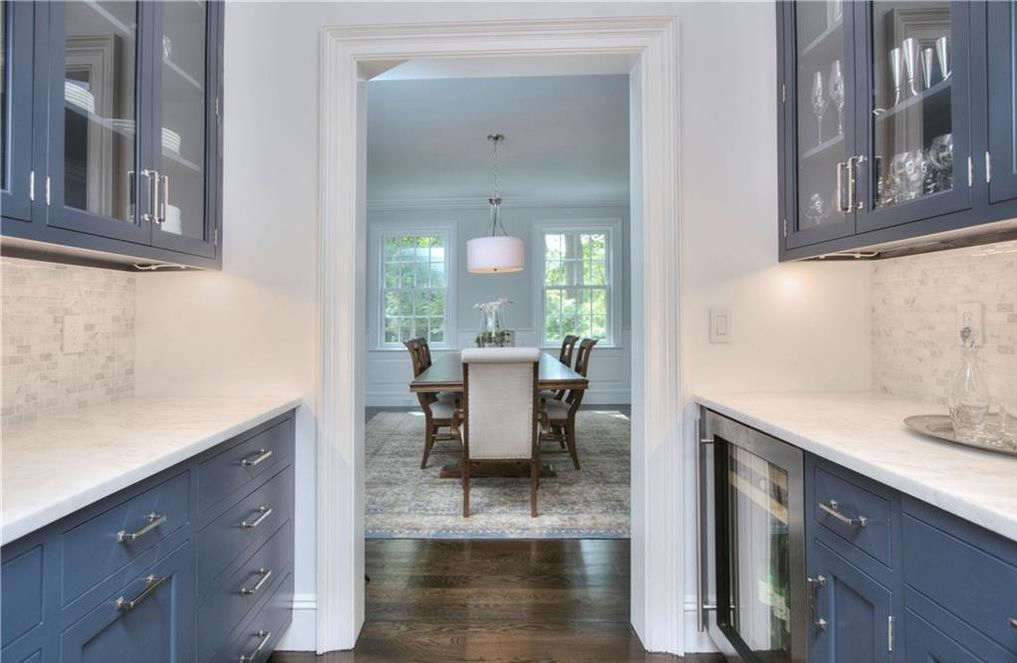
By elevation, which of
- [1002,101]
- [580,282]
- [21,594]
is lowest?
[21,594]

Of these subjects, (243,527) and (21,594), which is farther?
(243,527)

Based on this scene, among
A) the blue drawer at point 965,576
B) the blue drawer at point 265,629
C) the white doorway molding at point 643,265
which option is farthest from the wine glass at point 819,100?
the blue drawer at point 265,629

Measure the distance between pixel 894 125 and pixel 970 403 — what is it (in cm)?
70

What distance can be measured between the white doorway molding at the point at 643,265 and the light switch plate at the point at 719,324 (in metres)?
0.13

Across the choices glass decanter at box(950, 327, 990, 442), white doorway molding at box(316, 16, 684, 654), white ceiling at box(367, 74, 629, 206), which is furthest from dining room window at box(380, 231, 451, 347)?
glass decanter at box(950, 327, 990, 442)

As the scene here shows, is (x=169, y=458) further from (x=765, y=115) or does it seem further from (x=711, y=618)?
(x=765, y=115)

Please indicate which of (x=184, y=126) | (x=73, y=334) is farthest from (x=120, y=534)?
(x=184, y=126)

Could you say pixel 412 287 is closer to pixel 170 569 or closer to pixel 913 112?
pixel 170 569

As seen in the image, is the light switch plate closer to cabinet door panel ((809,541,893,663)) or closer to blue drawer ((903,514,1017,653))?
cabinet door panel ((809,541,893,663))

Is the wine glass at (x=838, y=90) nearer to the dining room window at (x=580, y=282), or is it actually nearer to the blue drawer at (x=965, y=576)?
the blue drawer at (x=965, y=576)

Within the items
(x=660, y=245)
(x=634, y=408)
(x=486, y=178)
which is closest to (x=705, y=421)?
(x=634, y=408)

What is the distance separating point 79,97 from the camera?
3.73 feet

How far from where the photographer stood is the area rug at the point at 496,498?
2.77 meters

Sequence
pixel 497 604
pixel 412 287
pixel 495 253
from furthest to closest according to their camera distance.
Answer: pixel 412 287 → pixel 495 253 → pixel 497 604
